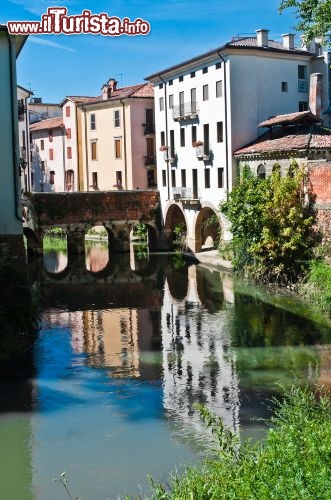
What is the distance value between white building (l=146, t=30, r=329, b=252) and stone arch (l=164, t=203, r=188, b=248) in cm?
9

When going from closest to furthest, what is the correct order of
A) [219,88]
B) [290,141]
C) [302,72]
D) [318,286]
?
[318,286], [290,141], [219,88], [302,72]

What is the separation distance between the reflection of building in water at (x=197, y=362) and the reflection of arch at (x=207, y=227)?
1330 centimetres

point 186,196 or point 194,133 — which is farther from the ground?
point 194,133

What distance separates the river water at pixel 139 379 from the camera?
13086 millimetres

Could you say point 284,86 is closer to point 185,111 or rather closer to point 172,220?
point 185,111

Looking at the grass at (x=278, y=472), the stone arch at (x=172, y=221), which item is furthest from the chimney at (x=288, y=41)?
the grass at (x=278, y=472)

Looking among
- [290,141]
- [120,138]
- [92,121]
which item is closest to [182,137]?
[120,138]

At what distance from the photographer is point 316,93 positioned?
39.1 metres

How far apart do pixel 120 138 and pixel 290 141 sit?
2190 centimetres

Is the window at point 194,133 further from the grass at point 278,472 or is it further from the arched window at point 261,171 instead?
the grass at point 278,472

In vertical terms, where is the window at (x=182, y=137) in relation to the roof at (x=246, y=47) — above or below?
below

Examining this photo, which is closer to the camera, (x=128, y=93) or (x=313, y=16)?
(x=313, y=16)

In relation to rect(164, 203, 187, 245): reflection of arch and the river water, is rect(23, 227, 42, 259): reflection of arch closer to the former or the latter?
rect(164, 203, 187, 245): reflection of arch

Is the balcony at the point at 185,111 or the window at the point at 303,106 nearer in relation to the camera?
the window at the point at 303,106
